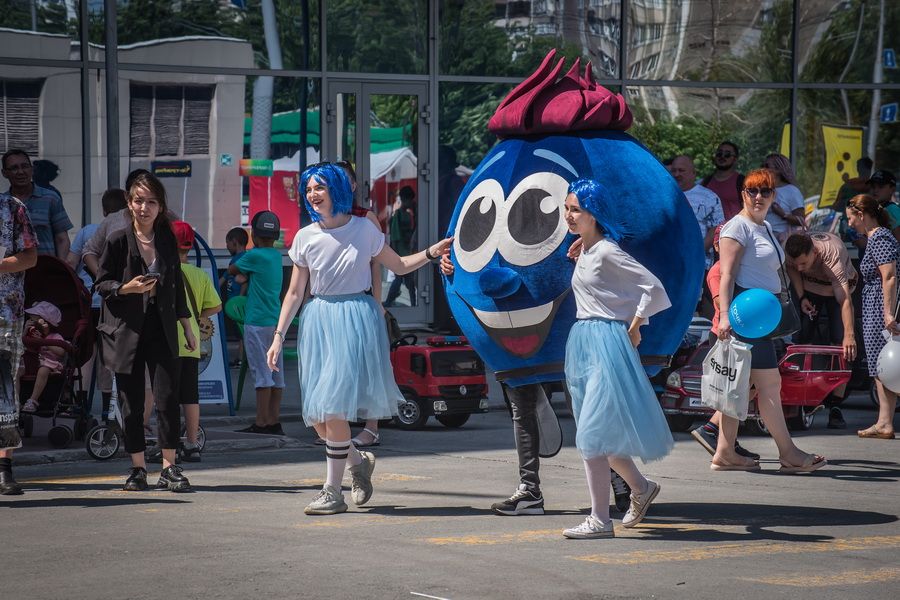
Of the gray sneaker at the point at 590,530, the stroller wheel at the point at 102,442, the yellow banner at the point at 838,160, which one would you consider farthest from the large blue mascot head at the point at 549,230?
the yellow banner at the point at 838,160

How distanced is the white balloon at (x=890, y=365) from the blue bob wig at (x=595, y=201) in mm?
4505

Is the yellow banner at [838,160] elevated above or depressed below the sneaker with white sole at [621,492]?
above

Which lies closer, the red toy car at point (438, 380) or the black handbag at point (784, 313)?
the black handbag at point (784, 313)

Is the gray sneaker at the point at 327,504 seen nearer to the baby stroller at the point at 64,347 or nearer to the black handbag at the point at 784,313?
the black handbag at the point at 784,313

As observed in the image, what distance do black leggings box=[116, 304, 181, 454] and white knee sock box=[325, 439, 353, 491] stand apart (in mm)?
1246

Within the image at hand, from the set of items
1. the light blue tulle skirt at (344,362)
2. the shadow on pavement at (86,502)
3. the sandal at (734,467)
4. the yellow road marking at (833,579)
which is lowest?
the sandal at (734,467)

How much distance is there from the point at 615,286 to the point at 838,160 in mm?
13053

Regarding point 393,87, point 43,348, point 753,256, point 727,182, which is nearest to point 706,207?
point 727,182

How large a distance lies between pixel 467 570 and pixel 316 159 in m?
11.6

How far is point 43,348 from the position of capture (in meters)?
10.8

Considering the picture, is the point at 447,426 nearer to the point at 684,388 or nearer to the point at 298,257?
the point at 684,388

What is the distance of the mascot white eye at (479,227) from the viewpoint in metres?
8.06

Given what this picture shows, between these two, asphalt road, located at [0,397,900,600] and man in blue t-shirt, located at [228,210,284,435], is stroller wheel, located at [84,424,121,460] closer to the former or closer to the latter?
→ asphalt road, located at [0,397,900,600]

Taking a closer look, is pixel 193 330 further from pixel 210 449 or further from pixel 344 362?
pixel 344 362
